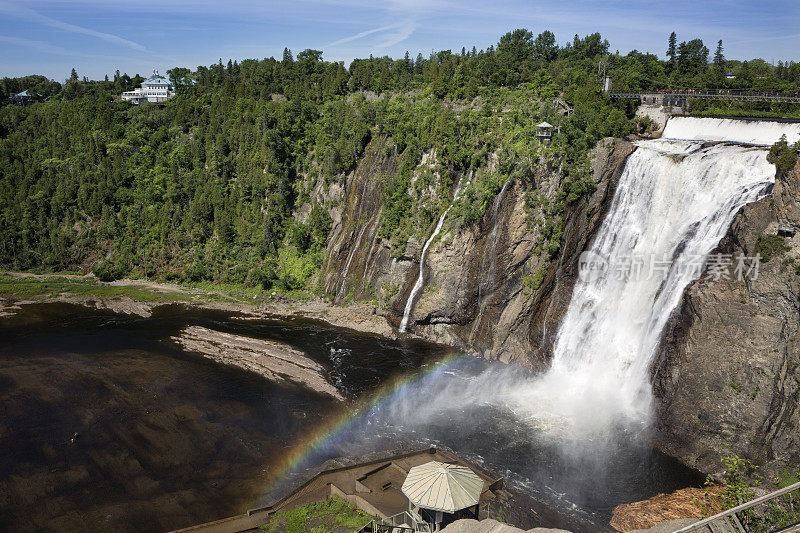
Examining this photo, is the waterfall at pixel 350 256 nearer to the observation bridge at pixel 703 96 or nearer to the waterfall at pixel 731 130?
the observation bridge at pixel 703 96

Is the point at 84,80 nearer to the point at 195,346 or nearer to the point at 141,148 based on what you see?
the point at 141,148

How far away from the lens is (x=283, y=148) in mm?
77438

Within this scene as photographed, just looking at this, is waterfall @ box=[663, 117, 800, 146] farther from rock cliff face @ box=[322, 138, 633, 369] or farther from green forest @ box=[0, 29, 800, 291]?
rock cliff face @ box=[322, 138, 633, 369]

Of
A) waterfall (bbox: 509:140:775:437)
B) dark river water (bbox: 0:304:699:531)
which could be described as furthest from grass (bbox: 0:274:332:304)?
waterfall (bbox: 509:140:775:437)

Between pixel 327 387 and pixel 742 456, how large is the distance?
93.1ft

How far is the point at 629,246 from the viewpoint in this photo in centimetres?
4481

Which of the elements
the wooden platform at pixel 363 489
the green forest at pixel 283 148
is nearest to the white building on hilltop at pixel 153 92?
the green forest at pixel 283 148

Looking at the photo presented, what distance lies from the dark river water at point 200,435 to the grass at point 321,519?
136 inches

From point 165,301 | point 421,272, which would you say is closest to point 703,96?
point 421,272

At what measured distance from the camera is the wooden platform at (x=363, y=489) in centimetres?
2773

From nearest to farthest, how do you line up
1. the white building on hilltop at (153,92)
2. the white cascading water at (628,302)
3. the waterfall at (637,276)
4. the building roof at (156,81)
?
the white cascading water at (628,302) → the waterfall at (637,276) → the white building on hilltop at (153,92) → the building roof at (156,81)

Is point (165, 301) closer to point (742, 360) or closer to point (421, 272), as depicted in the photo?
point (421, 272)

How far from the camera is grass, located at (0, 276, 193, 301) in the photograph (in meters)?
67.2

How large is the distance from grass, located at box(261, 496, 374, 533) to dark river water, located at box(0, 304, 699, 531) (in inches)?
136
